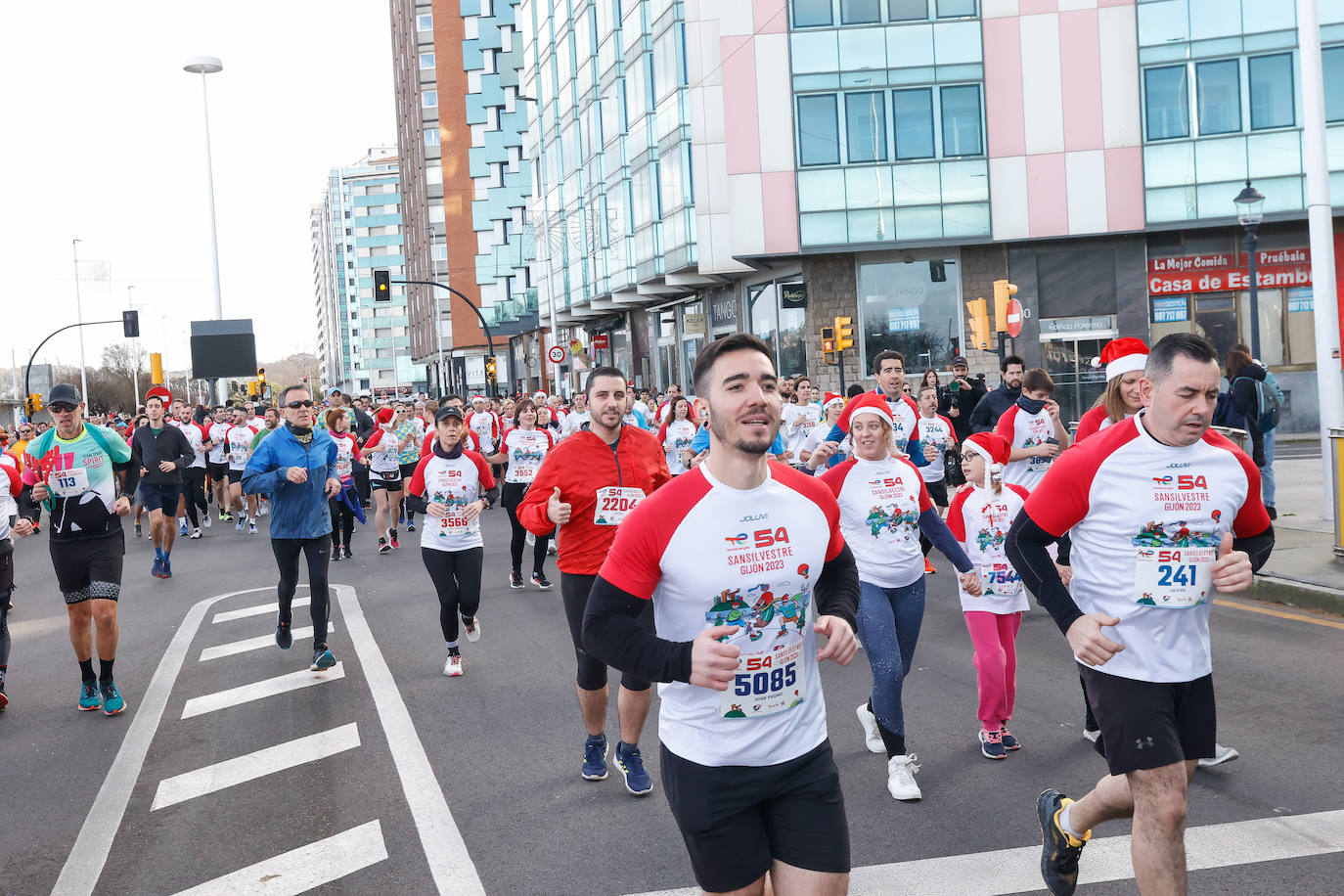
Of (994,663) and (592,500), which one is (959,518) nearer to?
(994,663)

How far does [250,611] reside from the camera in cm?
1220

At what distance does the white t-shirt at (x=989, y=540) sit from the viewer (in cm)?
643

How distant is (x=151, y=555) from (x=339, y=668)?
32.5 feet

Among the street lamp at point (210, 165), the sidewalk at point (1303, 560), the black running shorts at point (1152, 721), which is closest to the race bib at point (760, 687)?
the black running shorts at point (1152, 721)

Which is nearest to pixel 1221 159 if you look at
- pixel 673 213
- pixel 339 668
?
pixel 673 213

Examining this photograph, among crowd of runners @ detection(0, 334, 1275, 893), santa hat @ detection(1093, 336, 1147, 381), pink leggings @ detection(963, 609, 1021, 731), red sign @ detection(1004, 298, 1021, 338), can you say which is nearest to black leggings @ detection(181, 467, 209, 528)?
red sign @ detection(1004, 298, 1021, 338)

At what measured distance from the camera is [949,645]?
30.2ft

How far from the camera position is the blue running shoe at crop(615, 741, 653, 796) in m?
6.05

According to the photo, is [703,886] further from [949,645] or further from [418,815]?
[949,645]

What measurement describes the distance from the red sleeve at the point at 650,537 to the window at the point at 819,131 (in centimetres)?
2874

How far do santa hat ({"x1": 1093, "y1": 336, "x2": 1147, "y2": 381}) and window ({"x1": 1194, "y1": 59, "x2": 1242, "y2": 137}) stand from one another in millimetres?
26424

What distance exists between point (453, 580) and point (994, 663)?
4363mm

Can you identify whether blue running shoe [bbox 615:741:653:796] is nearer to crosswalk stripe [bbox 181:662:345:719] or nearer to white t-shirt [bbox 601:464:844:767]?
white t-shirt [bbox 601:464:844:767]

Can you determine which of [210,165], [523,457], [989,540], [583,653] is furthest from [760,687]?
[210,165]
